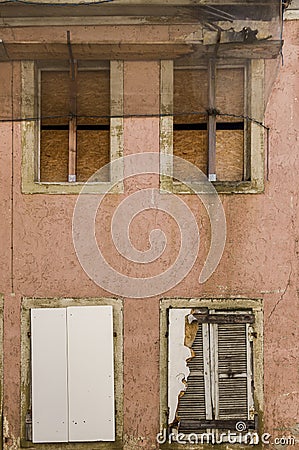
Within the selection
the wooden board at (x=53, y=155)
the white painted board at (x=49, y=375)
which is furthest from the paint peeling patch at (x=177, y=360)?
the wooden board at (x=53, y=155)

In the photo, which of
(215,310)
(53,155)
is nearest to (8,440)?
(215,310)

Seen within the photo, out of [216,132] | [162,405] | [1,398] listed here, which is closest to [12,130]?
[216,132]

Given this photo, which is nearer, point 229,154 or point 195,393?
point 195,393

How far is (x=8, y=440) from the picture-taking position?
22.7 feet

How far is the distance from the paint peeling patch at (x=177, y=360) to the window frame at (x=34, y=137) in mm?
1534

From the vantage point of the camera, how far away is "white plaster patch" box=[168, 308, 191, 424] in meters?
6.86

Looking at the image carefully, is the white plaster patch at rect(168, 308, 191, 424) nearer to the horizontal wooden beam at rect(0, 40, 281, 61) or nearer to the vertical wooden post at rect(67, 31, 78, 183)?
the vertical wooden post at rect(67, 31, 78, 183)

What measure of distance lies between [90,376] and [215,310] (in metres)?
1.42

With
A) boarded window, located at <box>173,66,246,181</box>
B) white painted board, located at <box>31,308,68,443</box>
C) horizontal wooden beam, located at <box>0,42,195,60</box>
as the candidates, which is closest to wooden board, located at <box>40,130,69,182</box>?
horizontal wooden beam, located at <box>0,42,195,60</box>

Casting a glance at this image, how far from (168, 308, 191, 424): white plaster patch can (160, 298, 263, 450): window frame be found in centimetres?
5

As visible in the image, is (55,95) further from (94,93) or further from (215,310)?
(215,310)

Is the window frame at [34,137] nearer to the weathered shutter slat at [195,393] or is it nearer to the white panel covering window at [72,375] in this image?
the white panel covering window at [72,375]

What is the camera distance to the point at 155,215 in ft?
22.9

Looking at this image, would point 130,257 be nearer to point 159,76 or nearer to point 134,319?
point 134,319
